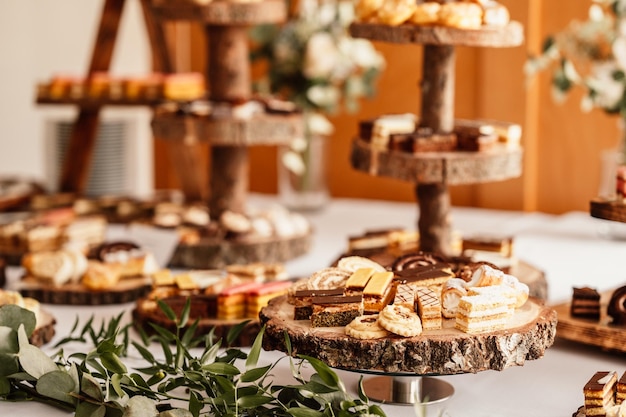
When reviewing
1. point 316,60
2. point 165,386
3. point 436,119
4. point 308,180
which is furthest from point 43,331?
point 308,180

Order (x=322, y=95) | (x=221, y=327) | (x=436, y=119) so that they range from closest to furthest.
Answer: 1. (x=221, y=327)
2. (x=436, y=119)
3. (x=322, y=95)

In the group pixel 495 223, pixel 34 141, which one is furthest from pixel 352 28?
pixel 34 141

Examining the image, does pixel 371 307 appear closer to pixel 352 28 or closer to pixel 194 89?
pixel 352 28

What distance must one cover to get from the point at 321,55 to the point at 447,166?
1.11 m

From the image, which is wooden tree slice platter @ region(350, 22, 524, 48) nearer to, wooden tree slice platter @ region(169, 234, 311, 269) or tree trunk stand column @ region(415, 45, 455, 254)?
tree trunk stand column @ region(415, 45, 455, 254)

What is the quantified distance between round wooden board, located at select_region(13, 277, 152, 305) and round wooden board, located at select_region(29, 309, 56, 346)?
10.7 inches

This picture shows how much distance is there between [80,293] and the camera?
249 cm

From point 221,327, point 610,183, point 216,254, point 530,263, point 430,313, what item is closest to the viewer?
point 430,313

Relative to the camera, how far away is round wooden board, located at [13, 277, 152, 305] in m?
2.49

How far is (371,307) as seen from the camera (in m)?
1.74

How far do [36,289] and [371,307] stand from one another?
109 centimetres

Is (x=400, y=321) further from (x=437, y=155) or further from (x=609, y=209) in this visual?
(x=437, y=155)

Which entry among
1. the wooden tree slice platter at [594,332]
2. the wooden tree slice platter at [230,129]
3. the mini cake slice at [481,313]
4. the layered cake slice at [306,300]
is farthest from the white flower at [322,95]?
the mini cake slice at [481,313]

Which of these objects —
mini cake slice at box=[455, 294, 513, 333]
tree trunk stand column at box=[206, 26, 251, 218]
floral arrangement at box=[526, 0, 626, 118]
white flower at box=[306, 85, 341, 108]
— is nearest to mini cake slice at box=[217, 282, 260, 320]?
mini cake slice at box=[455, 294, 513, 333]
